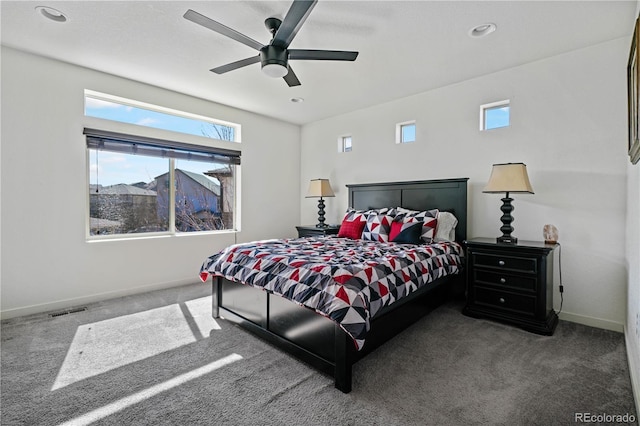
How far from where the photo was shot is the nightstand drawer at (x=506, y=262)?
2.70m

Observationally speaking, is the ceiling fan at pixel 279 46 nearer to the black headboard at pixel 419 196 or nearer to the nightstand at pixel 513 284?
the black headboard at pixel 419 196

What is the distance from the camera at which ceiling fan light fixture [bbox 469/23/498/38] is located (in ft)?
8.45

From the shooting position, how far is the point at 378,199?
14.4 ft

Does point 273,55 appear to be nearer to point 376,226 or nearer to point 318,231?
point 376,226

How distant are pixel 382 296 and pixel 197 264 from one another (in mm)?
3168

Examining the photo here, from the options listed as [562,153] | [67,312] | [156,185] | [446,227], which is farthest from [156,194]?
[562,153]

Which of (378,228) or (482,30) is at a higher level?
(482,30)

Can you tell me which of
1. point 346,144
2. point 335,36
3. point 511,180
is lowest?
point 511,180

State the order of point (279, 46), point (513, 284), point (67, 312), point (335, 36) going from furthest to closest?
point (67, 312)
point (513, 284)
point (335, 36)
point (279, 46)

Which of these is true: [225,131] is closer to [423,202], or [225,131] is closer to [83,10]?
[83,10]

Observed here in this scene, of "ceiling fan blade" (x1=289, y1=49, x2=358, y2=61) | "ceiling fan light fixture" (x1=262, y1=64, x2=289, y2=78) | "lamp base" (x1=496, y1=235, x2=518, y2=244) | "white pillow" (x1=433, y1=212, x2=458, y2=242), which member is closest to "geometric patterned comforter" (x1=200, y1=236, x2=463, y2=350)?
"white pillow" (x1=433, y1=212, x2=458, y2=242)

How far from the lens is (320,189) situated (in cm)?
481

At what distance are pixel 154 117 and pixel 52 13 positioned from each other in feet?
5.26

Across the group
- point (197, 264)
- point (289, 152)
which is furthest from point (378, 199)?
point (197, 264)
